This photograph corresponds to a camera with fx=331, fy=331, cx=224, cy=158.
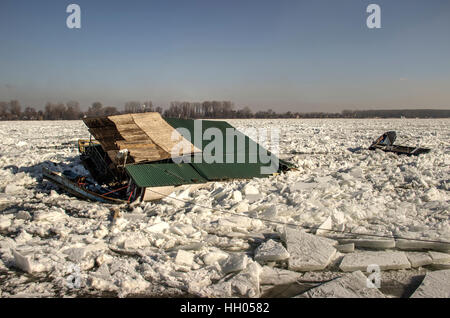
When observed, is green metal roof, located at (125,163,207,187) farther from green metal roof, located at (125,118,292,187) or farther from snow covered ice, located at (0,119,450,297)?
snow covered ice, located at (0,119,450,297)

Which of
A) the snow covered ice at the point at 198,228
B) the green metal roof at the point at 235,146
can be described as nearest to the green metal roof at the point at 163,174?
the snow covered ice at the point at 198,228

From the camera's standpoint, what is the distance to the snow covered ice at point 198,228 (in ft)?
14.3

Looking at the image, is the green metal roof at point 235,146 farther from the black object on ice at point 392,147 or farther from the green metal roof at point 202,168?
the black object on ice at point 392,147

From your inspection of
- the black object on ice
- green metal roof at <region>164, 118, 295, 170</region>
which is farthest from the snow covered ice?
the black object on ice

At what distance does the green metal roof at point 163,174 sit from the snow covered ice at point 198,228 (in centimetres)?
41

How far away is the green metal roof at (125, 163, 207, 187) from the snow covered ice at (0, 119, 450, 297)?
0.41 metres

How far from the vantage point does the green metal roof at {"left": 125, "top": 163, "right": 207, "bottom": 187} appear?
7.75 meters

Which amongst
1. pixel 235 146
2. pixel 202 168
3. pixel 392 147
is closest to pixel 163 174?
pixel 202 168

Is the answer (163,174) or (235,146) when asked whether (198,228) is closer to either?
(163,174)

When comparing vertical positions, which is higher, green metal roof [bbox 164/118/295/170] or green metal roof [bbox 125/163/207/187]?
green metal roof [bbox 164/118/295/170]

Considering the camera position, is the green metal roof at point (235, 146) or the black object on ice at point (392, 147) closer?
the green metal roof at point (235, 146)

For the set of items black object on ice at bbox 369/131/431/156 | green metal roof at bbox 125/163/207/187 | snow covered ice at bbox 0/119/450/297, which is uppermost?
black object on ice at bbox 369/131/431/156

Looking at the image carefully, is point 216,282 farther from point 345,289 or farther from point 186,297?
point 345,289
